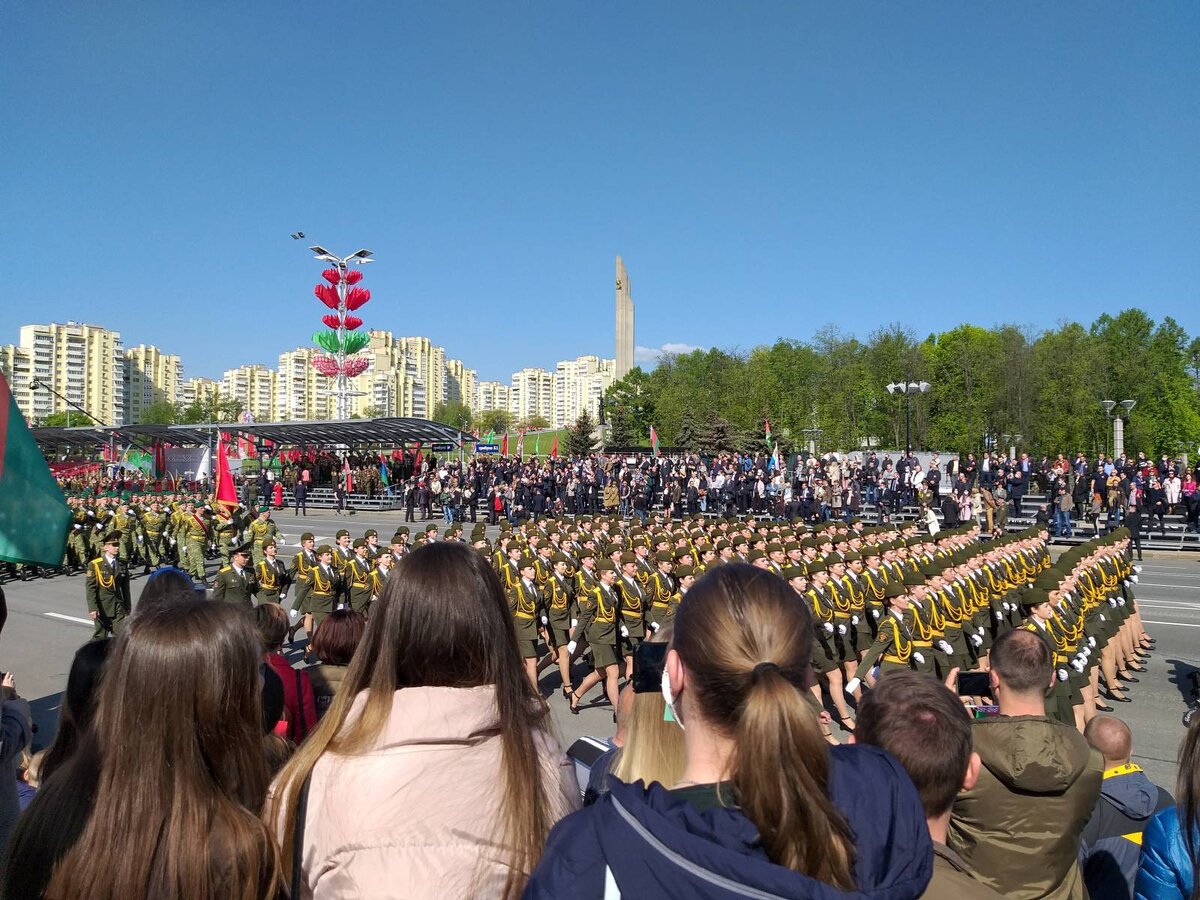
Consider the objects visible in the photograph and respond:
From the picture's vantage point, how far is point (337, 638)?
13.3 ft

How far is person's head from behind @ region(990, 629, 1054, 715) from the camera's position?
3.50m

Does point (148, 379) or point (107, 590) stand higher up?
point (148, 379)

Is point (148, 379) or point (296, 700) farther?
point (148, 379)

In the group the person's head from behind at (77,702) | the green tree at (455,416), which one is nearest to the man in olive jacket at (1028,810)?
the person's head from behind at (77,702)

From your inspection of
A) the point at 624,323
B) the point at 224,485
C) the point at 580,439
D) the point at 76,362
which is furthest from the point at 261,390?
the point at 224,485

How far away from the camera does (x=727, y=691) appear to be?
1.63 meters

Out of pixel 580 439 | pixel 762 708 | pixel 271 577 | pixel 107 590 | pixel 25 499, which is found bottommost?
pixel 107 590

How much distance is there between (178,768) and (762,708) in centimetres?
127

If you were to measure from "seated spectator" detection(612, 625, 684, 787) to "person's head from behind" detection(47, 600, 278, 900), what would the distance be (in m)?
0.80

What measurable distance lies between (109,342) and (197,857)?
168 meters

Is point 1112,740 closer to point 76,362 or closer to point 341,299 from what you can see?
point 341,299

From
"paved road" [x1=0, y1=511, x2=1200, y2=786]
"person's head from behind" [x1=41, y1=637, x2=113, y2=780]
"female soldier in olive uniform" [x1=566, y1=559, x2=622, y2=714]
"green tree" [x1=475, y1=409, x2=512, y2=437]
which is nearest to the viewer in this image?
"person's head from behind" [x1=41, y1=637, x2=113, y2=780]

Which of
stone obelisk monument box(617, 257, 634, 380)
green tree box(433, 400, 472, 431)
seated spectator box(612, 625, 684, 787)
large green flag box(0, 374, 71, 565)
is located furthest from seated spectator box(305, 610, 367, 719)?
green tree box(433, 400, 472, 431)

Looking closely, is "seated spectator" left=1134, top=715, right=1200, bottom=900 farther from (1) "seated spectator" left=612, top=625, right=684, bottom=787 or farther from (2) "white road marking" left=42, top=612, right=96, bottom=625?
(2) "white road marking" left=42, top=612, right=96, bottom=625
